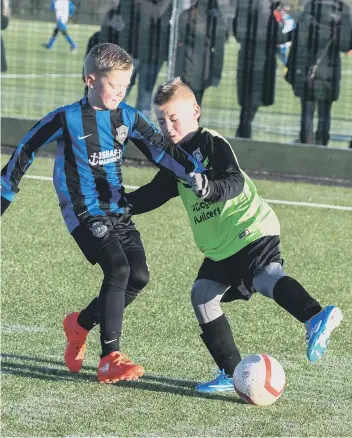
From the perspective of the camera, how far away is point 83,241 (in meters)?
5.47

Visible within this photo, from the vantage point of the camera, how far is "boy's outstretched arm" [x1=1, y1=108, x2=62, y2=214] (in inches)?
209

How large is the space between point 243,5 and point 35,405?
27.0 feet

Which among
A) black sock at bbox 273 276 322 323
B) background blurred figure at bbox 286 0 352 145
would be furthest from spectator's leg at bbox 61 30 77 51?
black sock at bbox 273 276 322 323

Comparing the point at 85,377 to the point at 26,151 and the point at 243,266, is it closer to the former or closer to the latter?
the point at 243,266

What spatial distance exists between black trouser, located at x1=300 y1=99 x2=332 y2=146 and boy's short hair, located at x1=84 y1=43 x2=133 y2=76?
24.0 ft

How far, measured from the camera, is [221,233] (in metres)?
5.30

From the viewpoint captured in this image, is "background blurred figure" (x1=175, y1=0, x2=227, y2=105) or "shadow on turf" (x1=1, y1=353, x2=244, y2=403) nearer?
"shadow on turf" (x1=1, y1=353, x2=244, y2=403)

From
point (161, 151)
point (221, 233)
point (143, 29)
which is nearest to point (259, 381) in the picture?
point (221, 233)

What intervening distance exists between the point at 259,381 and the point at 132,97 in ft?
45.1

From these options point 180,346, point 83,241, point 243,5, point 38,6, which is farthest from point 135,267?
point 38,6

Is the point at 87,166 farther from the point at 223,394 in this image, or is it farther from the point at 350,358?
the point at 350,358

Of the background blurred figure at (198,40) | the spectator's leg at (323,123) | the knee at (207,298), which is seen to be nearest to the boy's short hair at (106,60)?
the knee at (207,298)

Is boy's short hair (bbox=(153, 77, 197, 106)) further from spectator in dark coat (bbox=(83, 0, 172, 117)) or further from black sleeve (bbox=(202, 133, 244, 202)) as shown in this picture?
spectator in dark coat (bbox=(83, 0, 172, 117))

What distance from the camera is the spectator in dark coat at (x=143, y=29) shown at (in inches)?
497
